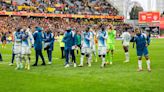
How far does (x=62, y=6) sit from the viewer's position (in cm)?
8488

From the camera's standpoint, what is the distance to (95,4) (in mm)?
93562

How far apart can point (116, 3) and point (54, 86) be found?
3743 inches

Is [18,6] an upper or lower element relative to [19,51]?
upper

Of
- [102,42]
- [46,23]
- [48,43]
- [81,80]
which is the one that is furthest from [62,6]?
[81,80]

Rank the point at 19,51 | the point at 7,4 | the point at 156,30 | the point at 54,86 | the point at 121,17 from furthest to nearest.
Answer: the point at 156,30 → the point at 121,17 → the point at 7,4 → the point at 19,51 → the point at 54,86

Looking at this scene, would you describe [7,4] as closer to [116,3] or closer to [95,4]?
[95,4]

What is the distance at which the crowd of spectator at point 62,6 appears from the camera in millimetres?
76312

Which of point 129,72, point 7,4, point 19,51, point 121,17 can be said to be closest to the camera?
point 129,72

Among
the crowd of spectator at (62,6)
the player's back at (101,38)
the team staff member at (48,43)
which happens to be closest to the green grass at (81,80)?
the player's back at (101,38)

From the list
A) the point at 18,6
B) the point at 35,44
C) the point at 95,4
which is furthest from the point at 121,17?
the point at 35,44

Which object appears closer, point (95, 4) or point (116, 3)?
point (95, 4)

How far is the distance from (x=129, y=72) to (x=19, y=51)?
594 cm

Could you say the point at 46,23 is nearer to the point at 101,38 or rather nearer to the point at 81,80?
the point at 101,38

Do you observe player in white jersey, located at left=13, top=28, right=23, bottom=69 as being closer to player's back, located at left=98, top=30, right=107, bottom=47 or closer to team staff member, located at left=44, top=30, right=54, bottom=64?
team staff member, located at left=44, top=30, right=54, bottom=64
